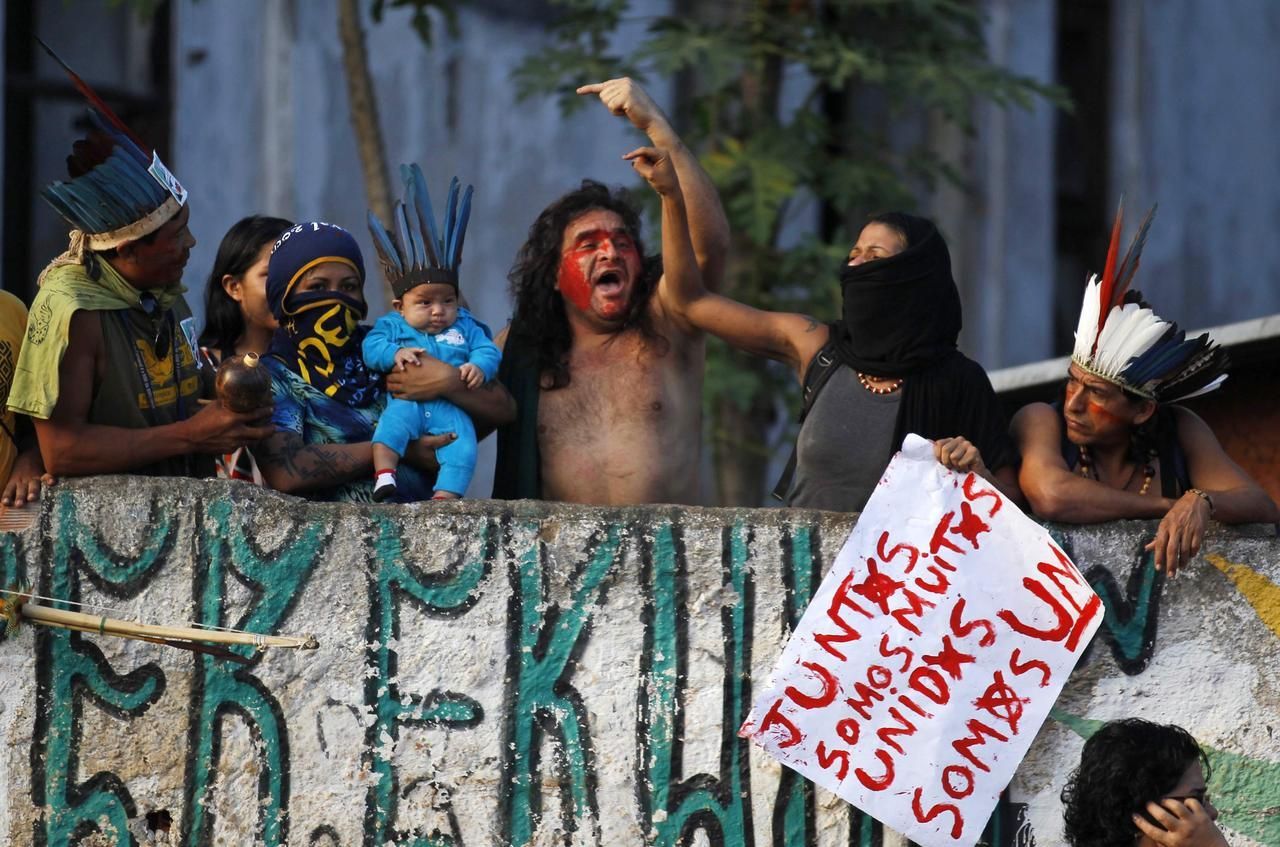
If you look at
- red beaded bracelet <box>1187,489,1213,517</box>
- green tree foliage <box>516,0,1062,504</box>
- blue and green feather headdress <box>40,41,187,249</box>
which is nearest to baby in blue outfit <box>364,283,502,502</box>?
blue and green feather headdress <box>40,41,187,249</box>

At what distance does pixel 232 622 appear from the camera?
15.2 ft

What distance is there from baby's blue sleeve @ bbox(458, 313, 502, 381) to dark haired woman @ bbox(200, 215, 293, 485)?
616 millimetres

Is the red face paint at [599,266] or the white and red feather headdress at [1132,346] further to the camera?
the red face paint at [599,266]

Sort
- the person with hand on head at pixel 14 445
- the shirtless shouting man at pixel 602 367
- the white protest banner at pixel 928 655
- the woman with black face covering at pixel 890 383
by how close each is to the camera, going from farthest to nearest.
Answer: the shirtless shouting man at pixel 602 367 → the woman with black face covering at pixel 890 383 → the person with hand on head at pixel 14 445 → the white protest banner at pixel 928 655

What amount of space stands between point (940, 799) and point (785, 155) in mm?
4153

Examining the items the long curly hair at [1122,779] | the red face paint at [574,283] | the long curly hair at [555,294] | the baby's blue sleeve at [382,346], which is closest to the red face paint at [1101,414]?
the long curly hair at [1122,779]

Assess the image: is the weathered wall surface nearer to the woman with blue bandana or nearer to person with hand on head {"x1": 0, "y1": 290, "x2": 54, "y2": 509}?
person with hand on head {"x1": 0, "y1": 290, "x2": 54, "y2": 509}

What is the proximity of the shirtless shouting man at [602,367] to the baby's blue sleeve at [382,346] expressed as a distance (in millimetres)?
496

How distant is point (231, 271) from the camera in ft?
18.1

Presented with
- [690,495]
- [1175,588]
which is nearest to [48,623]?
[690,495]

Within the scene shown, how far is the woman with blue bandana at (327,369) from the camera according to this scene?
4996mm

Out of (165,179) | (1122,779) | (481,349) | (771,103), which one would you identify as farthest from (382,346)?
(771,103)

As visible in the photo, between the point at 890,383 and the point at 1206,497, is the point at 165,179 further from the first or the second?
the point at 1206,497

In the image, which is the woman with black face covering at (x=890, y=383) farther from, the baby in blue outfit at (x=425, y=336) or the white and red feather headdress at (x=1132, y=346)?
the baby in blue outfit at (x=425, y=336)
